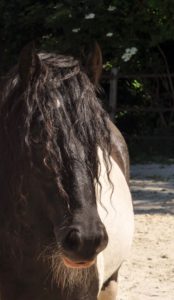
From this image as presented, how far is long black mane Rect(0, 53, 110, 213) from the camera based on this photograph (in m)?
2.89

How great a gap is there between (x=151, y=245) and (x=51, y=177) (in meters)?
4.29

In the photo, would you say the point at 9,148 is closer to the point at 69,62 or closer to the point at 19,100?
the point at 19,100

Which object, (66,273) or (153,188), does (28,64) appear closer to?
(66,273)

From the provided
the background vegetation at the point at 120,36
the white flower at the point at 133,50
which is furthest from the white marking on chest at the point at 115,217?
the white flower at the point at 133,50

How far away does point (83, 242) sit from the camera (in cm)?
268

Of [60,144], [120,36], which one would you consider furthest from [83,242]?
[120,36]

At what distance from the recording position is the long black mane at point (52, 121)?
2.89 metres

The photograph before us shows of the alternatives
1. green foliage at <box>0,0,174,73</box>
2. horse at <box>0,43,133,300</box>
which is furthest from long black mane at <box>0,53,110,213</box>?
green foliage at <box>0,0,174,73</box>

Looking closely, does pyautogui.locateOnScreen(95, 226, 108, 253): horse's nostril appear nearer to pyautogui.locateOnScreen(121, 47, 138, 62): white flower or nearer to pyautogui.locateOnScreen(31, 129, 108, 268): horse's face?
pyautogui.locateOnScreen(31, 129, 108, 268): horse's face

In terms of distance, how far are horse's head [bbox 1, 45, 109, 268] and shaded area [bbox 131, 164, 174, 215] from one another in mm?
5572

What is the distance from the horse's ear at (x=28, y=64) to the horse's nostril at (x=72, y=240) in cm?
67

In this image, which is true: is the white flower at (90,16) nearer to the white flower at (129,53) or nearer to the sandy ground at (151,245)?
the white flower at (129,53)

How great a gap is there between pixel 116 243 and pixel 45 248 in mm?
906

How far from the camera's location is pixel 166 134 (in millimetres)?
13883
